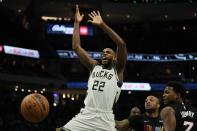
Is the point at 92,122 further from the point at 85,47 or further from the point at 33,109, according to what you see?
the point at 85,47

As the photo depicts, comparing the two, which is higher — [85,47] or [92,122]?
[85,47]

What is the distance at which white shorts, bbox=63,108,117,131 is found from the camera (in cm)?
518

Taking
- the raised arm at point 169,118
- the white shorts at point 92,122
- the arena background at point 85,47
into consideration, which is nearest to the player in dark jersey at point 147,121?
the raised arm at point 169,118

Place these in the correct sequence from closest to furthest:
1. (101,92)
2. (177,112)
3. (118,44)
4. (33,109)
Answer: (101,92) → (118,44) → (177,112) → (33,109)

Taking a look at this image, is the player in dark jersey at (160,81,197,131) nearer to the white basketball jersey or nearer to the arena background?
the white basketball jersey

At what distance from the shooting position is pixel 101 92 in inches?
209

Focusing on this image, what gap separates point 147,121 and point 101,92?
1806 millimetres

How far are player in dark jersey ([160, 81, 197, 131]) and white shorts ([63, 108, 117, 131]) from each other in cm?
80

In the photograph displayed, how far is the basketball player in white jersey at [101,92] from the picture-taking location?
17.1 feet

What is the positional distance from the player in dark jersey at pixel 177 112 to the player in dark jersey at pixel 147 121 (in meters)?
0.80

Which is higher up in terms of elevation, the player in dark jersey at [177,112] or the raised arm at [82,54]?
the raised arm at [82,54]

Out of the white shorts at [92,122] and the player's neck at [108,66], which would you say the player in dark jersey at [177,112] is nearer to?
the white shorts at [92,122]

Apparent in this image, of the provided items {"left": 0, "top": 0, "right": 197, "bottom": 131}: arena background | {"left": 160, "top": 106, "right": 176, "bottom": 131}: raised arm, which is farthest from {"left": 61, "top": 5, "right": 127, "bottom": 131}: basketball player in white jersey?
{"left": 0, "top": 0, "right": 197, "bottom": 131}: arena background

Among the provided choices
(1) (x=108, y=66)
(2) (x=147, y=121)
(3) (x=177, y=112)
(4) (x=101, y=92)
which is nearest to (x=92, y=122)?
(4) (x=101, y=92)
